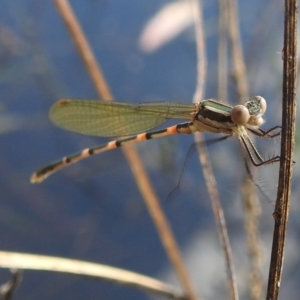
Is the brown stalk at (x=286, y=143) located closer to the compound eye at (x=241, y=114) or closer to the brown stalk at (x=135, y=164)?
the compound eye at (x=241, y=114)

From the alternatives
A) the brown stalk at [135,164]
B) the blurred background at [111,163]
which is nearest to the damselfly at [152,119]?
the brown stalk at [135,164]

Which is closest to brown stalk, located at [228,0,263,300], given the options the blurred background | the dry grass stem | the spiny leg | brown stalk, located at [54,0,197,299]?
the spiny leg

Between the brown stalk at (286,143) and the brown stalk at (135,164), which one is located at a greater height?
the brown stalk at (135,164)

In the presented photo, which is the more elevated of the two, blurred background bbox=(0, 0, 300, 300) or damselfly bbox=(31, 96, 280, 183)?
blurred background bbox=(0, 0, 300, 300)

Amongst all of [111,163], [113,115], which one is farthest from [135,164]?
[111,163]

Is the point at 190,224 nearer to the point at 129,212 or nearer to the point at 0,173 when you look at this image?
the point at 129,212

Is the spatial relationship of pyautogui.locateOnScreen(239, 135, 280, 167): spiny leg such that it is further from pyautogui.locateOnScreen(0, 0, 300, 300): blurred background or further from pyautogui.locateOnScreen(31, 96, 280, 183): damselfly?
pyautogui.locateOnScreen(0, 0, 300, 300): blurred background
